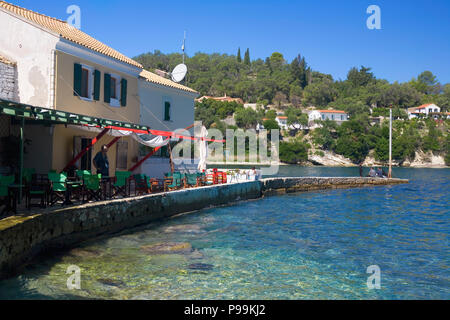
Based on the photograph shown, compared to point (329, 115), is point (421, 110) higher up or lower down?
higher up

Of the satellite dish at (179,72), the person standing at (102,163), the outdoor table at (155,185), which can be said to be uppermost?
the satellite dish at (179,72)

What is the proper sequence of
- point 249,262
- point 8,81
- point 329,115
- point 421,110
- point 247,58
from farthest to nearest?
1. point 247,58
2. point 421,110
3. point 329,115
4. point 8,81
5. point 249,262

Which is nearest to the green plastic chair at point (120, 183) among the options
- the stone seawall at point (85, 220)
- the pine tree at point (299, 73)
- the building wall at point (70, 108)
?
the stone seawall at point (85, 220)

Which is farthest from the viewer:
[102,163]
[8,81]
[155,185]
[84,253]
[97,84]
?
[97,84]

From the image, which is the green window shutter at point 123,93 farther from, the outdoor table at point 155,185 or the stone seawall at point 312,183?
the stone seawall at point 312,183

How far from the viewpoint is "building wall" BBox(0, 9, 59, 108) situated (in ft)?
48.2

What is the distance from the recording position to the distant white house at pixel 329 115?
127075 millimetres

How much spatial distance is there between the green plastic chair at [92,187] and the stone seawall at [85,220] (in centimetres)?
52

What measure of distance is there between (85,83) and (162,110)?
6.63 m

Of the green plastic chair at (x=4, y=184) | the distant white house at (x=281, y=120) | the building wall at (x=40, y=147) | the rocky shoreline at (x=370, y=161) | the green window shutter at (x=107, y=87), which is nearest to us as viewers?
the green plastic chair at (x=4, y=184)

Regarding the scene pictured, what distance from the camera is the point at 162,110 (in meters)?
Answer: 22.8

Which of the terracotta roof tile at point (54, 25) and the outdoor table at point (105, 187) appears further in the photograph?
the terracotta roof tile at point (54, 25)

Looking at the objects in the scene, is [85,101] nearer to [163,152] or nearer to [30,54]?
[30,54]

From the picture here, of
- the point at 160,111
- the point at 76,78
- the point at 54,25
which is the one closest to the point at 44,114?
the point at 76,78
